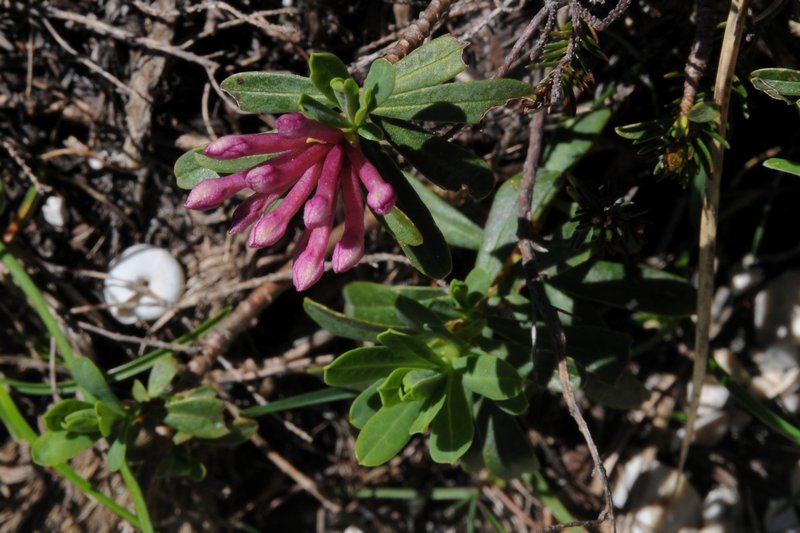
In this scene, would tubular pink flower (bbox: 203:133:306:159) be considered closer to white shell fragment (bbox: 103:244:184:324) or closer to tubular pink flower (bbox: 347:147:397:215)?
tubular pink flower (bbox: 347:147:397:215)

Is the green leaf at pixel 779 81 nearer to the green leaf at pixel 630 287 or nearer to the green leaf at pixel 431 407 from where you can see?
the green leaf at pixel 630 287

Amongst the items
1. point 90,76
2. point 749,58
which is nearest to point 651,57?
point 749,58

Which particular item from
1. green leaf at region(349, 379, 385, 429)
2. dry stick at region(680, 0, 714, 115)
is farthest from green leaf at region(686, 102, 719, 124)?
green leaf at region(349, 379, 385, 429)

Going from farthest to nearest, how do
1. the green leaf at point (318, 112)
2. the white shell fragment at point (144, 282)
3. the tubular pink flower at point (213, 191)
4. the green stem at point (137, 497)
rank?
1. the white shell fragment at point (144, 282)
2. the green stem at point (137, 497)
3. the tubular pink flower at point (213, 191)
4. the green leaf at point (318, 112)

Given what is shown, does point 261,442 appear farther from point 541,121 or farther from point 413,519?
point 541,121

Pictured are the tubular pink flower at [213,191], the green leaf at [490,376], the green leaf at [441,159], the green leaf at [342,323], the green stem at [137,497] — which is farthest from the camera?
the green stem at [137,497]

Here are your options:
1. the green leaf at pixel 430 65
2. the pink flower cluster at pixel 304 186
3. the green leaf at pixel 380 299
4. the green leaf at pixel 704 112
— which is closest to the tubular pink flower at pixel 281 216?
the pink flower cluster at pixel 304 186
